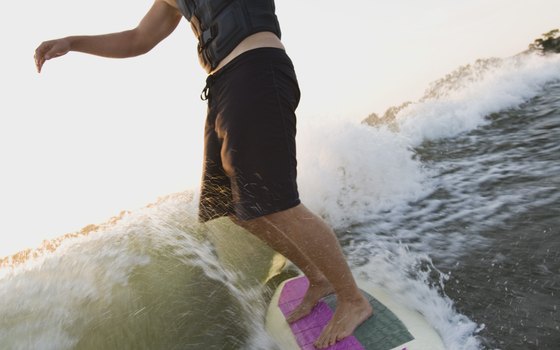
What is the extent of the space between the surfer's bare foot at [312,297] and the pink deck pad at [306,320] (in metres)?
0.03

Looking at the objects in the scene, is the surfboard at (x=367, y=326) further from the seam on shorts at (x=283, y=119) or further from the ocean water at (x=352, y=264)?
the seam on shorts at (x=283, y=119)

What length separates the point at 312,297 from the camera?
7.51ft

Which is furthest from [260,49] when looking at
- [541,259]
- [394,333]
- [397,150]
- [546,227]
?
[397,150]

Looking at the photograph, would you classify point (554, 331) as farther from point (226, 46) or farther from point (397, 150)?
point (397, 150)

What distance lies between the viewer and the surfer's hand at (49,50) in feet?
6.34

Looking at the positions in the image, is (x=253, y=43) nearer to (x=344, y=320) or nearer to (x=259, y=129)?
(x=259, y=129)

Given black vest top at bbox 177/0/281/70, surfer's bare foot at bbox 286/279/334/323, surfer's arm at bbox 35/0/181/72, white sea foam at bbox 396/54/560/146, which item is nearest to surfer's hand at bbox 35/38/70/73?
surfer's arm at bbox 35/0/181/72

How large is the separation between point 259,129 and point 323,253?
61 cm

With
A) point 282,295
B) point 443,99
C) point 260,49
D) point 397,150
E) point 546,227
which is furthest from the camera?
point 443,99

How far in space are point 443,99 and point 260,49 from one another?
7094 mm

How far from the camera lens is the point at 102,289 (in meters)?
2.32

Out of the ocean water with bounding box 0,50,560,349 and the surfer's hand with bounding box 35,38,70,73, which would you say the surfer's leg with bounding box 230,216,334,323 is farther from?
the surfer's hand with bounding box 35,38,70,73

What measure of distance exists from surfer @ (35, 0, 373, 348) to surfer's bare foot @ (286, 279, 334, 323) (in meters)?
0.23

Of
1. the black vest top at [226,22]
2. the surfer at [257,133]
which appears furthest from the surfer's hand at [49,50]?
the black vest top at [226,22]
